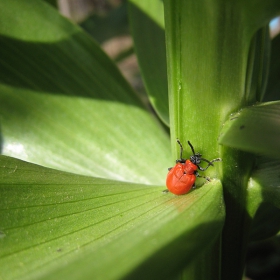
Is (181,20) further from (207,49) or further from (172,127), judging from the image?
(172,127)

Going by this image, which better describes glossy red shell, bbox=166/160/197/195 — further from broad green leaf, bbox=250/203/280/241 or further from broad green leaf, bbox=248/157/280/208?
broad green leaf, bbox=250/203/280/241

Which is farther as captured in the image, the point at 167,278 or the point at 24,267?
the point at 24,267

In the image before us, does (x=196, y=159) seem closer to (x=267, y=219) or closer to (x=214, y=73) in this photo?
(x=214, y=73)

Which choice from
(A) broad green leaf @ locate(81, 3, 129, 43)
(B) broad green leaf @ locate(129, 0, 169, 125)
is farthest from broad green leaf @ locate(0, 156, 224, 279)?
(A) broad green leaf @ locate(81, 3, 129, 43)

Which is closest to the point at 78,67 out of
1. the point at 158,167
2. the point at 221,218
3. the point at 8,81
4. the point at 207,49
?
the point at 8,81

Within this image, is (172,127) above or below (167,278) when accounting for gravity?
above

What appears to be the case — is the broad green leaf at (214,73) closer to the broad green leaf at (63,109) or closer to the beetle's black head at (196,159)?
the beetle's black head at (196,159)

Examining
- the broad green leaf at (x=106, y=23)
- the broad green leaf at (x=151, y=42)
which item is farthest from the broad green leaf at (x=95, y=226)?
the broad green leaf at (x=106, y=23)
